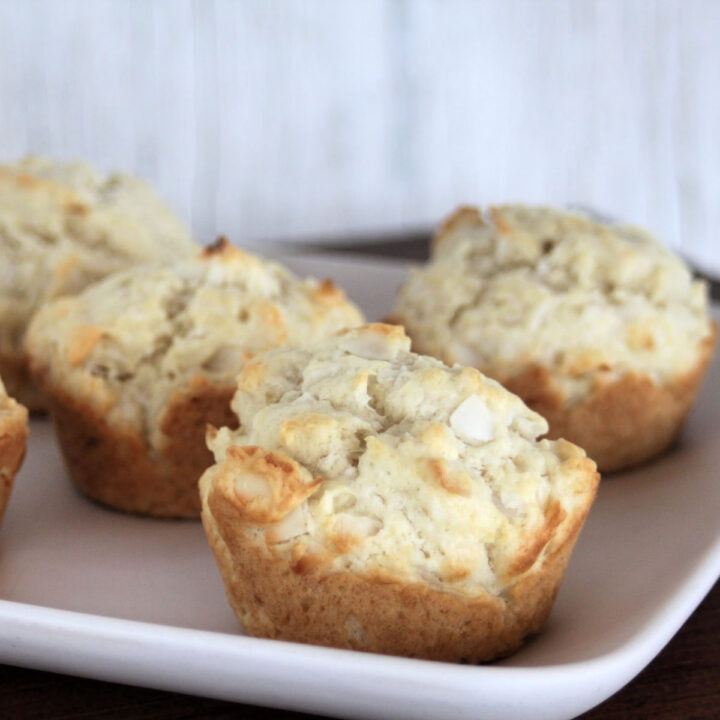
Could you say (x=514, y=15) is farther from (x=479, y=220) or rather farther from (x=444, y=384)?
(x=444, y=384)

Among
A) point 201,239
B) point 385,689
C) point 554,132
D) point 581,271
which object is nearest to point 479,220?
point 581,271

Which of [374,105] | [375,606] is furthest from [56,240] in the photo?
[374,105]

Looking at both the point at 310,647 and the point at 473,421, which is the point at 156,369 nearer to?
the point at 473,421

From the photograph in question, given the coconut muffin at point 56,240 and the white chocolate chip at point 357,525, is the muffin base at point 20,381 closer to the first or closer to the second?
the coconut muffin at point 56,240

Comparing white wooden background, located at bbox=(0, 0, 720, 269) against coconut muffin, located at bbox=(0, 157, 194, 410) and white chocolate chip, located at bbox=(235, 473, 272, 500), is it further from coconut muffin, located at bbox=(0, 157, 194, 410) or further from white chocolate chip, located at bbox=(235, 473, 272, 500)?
white chocolate chip, located at bbox=(235, 473, 272, 500)

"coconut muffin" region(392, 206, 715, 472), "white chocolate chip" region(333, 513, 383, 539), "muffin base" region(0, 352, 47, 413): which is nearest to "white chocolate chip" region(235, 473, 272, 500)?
"white chocolate chip" region(333, 513, 383, 539)

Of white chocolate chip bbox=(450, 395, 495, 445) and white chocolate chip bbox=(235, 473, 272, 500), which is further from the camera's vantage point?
white chocolate chip bbox=(450, 395, 495, 445)

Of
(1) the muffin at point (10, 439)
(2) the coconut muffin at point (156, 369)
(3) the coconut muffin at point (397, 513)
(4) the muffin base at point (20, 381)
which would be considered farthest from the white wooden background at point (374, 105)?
(3) the coconut muffin at point (397, 513)
